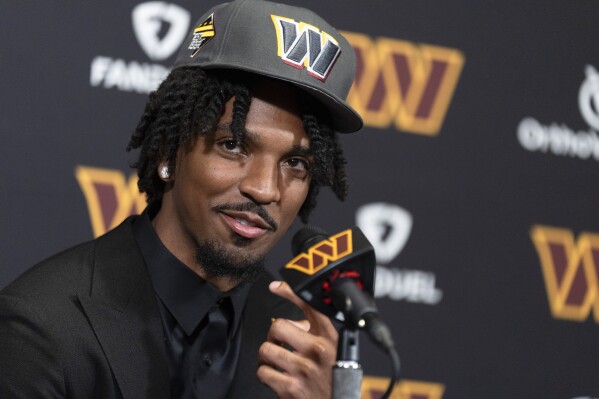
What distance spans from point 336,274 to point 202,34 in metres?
0.70

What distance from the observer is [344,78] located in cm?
185

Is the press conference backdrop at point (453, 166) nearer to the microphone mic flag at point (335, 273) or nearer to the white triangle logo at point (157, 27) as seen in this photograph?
the white triangle logo at point (157, 27)

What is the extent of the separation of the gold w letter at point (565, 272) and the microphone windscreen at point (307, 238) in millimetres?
1491

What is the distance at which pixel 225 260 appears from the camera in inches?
69.9

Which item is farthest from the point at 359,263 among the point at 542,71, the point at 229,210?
the point at 542,71

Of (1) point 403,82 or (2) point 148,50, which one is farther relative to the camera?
(1) point 403,82

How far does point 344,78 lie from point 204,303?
458mm

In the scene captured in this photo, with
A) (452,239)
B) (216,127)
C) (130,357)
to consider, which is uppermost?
(216,127)

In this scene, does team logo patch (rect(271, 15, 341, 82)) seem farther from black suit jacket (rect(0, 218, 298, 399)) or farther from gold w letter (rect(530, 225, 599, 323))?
gold w letter (rect(530, 225, 599, 323))

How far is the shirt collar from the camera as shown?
1843 mm

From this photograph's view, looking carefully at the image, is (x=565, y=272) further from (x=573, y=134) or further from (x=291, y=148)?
(x=291, y=148)

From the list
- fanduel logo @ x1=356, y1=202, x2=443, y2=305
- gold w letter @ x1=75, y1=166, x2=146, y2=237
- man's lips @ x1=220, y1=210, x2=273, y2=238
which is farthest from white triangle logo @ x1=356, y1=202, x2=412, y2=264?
man's lips @ x1=220, y1=210, x2=273, y2=238

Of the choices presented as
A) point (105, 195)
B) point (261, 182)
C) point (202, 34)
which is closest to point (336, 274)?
point (261, 182)

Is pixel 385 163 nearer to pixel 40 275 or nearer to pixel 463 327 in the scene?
pixel 463 327
